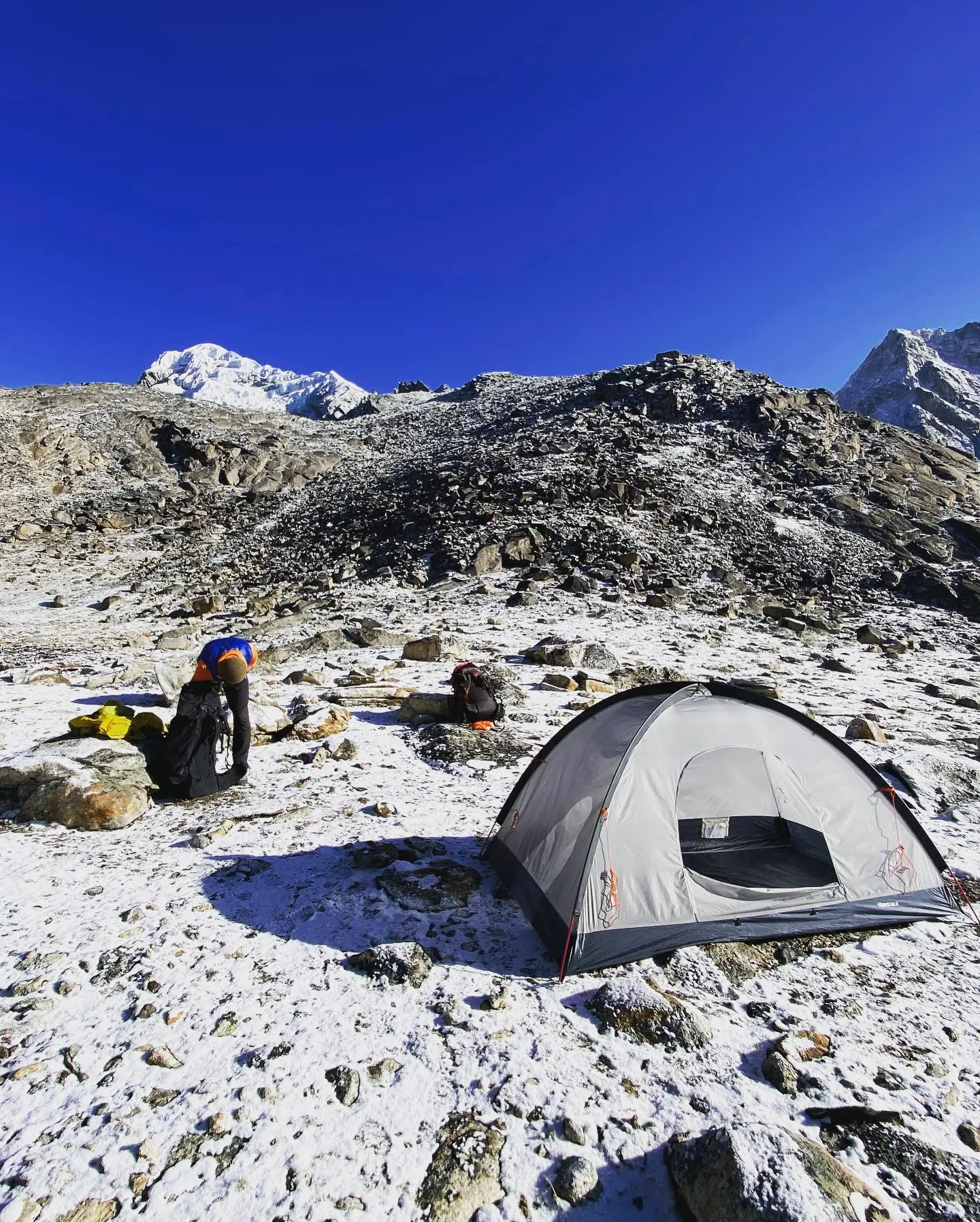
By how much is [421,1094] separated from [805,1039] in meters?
2.28

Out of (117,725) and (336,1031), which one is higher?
(117,725)

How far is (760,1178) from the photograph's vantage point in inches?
96.0

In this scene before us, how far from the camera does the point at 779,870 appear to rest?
202 inches

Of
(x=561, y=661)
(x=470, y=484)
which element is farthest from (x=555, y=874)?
(x=470, y=484)

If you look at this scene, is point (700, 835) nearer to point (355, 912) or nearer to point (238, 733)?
point (355, 912)

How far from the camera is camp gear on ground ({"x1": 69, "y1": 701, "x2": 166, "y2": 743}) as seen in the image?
6.60m

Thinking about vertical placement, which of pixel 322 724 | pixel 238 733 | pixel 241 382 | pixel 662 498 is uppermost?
pixel 241 382

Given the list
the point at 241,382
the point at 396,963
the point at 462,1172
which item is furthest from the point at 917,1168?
the point at 241,382

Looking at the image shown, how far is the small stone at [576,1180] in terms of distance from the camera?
8.65 feet

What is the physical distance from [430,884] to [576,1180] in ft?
8.47

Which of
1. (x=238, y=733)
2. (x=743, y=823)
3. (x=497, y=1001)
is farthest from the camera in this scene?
(x=238, y=733)

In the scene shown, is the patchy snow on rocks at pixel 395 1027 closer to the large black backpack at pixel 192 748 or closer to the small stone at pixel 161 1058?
Result: the small stone at pixel 161 1058

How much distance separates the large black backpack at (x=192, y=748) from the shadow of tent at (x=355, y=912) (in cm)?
143

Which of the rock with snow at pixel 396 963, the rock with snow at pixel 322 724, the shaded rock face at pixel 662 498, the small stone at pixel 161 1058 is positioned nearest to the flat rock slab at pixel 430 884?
the rock with snow at pixel 396 963
